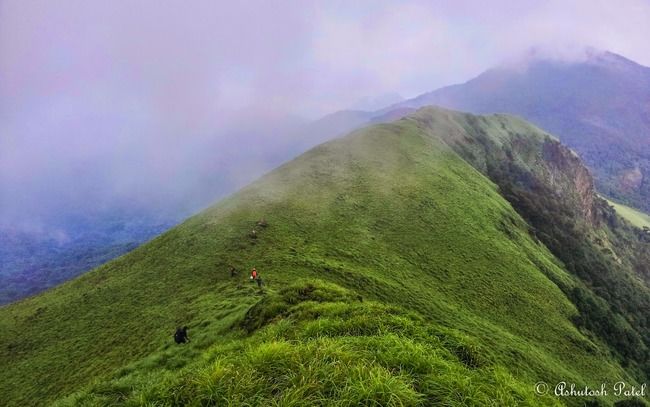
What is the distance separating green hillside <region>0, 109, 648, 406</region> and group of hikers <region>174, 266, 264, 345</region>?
0.59 m

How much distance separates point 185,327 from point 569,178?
17079 cm

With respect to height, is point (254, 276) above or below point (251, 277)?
above

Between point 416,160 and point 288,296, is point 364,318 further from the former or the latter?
point 416,160

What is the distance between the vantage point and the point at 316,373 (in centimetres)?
884

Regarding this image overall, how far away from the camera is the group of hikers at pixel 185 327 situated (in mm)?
24094

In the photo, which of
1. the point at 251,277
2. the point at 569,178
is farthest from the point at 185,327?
the point at 569,178

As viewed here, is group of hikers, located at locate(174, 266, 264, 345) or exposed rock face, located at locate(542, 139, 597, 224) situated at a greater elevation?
group of hikers, located at locate(174, 266, 264, 345)

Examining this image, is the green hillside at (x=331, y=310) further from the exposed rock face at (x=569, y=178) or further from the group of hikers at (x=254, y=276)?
the exposed rock face at (x=569, y=178)

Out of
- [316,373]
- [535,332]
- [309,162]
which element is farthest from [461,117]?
[316,373]

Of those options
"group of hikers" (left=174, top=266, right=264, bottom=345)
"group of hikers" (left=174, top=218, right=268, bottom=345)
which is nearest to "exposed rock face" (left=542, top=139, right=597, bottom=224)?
"group of hikers" (left=174, top=218, right=268, bottom=345)

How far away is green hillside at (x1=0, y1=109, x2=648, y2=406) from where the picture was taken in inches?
376

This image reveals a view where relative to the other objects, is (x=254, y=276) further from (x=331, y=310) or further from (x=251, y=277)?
(x=331, y=310)

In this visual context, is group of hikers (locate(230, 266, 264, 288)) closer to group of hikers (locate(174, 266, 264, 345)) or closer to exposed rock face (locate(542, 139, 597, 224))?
group of hikers (locate(174, 266, 264, 345))

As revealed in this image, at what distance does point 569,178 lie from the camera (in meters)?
157
